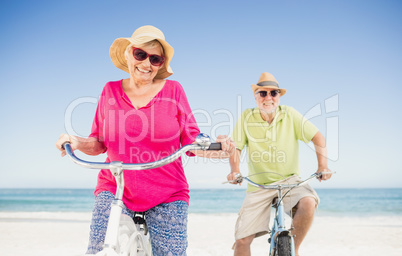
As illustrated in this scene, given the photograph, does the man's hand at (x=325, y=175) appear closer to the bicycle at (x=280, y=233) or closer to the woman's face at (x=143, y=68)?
the bicycle at (x=280, y=233)

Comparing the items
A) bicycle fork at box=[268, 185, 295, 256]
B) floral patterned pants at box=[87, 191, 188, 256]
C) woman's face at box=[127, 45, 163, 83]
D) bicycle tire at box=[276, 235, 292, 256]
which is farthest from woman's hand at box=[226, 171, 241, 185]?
woman's face at box=[127, 45, 163, 83]

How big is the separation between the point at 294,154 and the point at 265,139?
37 centimetres

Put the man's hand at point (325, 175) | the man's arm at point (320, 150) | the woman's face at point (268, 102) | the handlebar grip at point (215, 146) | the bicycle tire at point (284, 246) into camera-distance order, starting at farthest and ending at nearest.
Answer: the woman's face at point (268, 102) < the man's arm at point (320, 150) < the man's hand at point (325, 175) < the bicycle tire at point (284, 246) < the handlebar grip at point (215, 146)

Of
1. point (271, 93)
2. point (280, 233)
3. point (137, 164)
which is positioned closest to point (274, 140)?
point (271, 93)

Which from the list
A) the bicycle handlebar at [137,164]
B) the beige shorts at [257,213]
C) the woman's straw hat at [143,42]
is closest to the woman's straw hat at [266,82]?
the beige shorts at [257,213]

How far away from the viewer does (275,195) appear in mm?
3816

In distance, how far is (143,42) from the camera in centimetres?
227

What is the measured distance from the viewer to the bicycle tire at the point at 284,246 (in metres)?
3.16

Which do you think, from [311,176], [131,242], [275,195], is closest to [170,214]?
[131,242]

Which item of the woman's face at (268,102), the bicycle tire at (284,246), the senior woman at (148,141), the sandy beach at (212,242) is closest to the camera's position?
the senior woman at (148,141)

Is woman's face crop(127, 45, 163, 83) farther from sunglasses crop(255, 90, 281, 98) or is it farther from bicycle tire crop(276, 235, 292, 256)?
sunglasses crop(255, 90, 281, 98)

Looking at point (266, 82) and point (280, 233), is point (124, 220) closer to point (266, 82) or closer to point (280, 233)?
point (280, 233)

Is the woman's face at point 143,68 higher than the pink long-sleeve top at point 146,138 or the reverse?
higher

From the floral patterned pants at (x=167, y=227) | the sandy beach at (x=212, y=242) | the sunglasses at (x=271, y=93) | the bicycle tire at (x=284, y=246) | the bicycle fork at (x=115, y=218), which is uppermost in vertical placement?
the sunglasses at (x=271, y=93)
